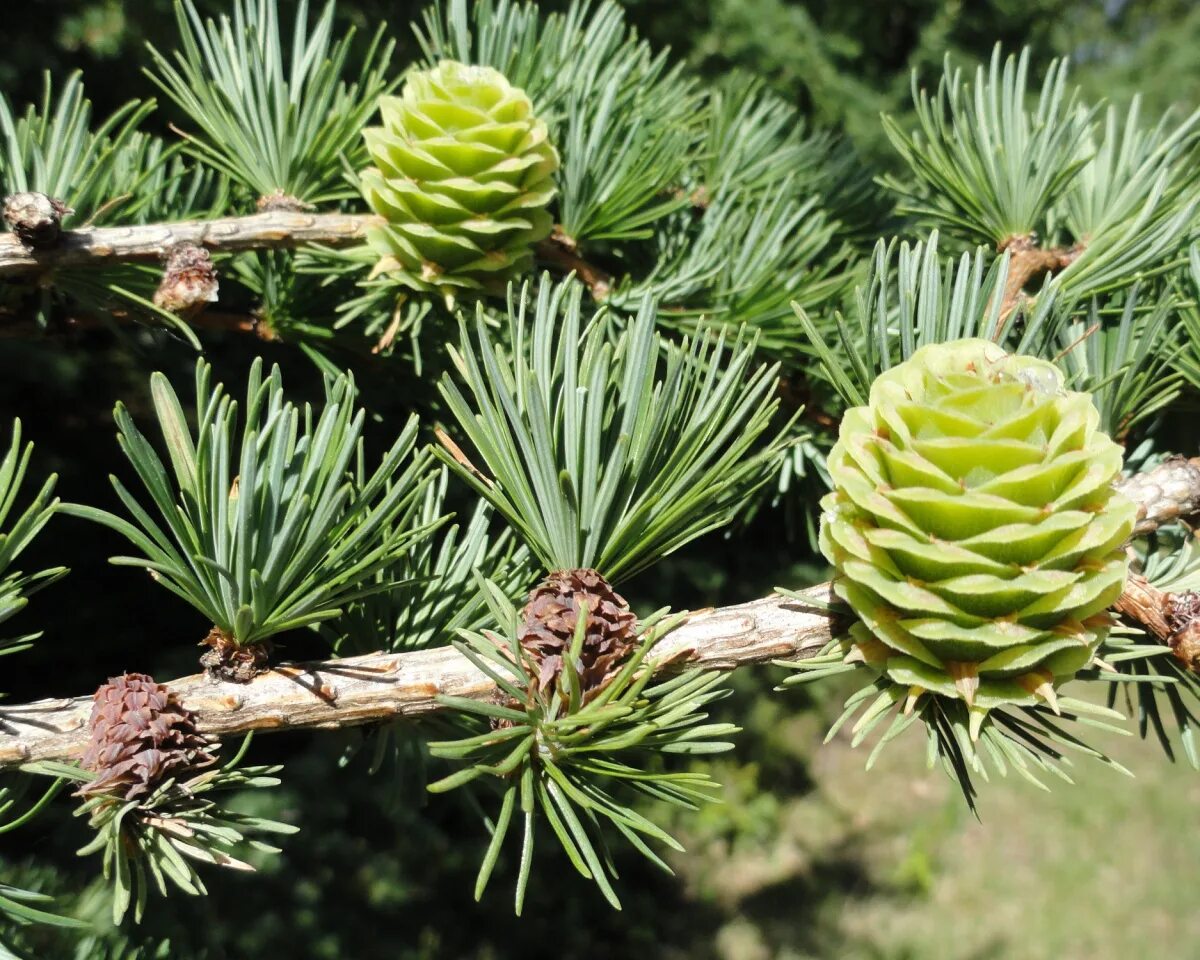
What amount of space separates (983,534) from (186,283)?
51 cm

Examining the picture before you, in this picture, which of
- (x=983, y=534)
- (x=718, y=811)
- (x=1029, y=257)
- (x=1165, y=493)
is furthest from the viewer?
(x=718, y=811)

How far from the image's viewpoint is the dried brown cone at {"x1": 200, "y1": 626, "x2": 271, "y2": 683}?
1.64ft

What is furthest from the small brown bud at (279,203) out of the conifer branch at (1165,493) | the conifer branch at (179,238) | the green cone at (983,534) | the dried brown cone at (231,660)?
the conifer branch at (1165,493)

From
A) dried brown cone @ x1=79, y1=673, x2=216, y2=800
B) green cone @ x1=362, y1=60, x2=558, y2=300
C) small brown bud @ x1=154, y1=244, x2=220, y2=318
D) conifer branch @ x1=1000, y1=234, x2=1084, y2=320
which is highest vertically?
conifer branch @ x1=1000, y1=234, x2=1084, y2=320

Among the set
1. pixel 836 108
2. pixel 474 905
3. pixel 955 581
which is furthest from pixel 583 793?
pixel 836 108

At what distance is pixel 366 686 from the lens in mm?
493

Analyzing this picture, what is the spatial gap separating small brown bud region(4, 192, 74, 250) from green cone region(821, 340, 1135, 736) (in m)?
0.50

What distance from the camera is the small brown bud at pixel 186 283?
0.64 meters

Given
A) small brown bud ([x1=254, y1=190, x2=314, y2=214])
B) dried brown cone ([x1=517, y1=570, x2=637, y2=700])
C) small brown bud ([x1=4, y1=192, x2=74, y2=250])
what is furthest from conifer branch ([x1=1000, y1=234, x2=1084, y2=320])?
small brown bud ([x1=4, y1=192, x2=74, y2=250])

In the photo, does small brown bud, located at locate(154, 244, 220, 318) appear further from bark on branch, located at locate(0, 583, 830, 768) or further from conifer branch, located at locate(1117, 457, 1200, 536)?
conifer branch, located at locate(1117, 457, 1200, 536)

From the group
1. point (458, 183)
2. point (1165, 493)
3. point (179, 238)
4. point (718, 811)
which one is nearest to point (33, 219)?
point (179, 238)

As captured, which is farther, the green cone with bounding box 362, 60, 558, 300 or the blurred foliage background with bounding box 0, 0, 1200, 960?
the blurred foliage background with bounding box 0, 0, 1200, 960

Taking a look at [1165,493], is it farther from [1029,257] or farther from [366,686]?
[366,686]

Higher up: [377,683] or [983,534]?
[983,534]
